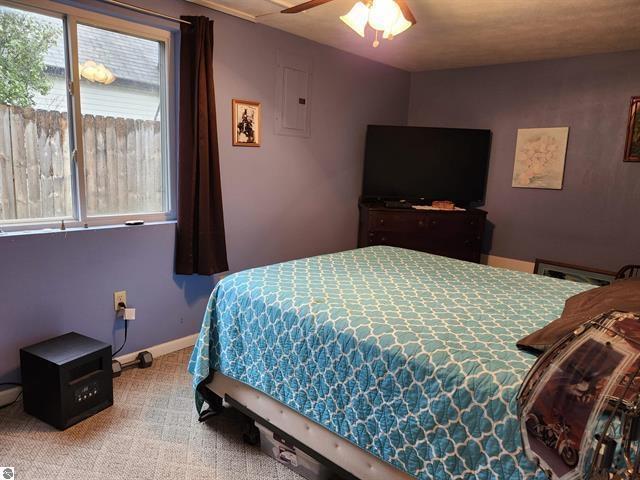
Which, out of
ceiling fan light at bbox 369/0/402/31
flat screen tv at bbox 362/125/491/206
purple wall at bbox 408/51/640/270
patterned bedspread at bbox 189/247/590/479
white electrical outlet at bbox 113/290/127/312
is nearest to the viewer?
patterned bedspread at bbox 189/247/590/479

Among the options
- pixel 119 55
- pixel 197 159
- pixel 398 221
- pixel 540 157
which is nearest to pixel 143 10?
pixel 119 55

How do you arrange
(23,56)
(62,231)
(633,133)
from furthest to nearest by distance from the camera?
1. (633,133)
2. (62,231)
3. (23,56)

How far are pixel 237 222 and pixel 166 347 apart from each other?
101 cm

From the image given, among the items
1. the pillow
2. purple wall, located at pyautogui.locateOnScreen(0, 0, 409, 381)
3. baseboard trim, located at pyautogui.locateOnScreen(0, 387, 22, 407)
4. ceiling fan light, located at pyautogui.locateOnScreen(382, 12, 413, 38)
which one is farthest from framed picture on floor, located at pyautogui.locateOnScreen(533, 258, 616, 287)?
baseboard trim, located at pyautogui.locateOnScreen(0, 387, 22, 407)

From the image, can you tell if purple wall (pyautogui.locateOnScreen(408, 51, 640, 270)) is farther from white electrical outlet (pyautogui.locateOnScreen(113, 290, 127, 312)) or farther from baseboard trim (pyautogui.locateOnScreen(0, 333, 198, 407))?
white electrical outlet (pyautogui.locateOnScreen(113, 290, 127, 312))

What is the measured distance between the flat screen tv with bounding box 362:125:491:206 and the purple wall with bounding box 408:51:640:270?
221mm

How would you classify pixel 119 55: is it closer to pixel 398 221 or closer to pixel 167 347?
pixel 167 347

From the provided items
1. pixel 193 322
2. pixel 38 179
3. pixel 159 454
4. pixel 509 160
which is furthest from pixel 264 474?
pixel 509 160

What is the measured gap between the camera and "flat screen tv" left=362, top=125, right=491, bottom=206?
4.29 meters

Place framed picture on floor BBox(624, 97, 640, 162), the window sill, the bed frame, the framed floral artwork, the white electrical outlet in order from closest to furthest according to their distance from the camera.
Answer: the bed frame < the window sill < the white electrical outlet < framed picture on floor BBox(624, 97, 640, 162) < the framed floral artwork

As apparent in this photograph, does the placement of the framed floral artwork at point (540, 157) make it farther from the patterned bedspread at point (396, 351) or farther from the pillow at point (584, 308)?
the pillow at point (584, 308)

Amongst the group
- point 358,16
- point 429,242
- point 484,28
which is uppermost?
point 484,28

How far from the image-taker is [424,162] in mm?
4352

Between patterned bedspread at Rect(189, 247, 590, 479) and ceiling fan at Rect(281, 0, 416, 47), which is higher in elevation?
ceiling fan at Rect(281, 0, 416, 47)
